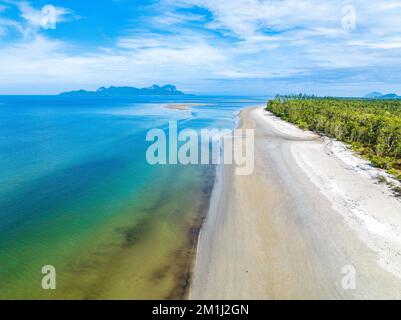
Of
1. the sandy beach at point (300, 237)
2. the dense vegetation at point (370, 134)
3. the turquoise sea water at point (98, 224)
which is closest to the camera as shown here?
the sandy beach at point (300, 237)

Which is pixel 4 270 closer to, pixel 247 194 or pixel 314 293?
pixel 314 293

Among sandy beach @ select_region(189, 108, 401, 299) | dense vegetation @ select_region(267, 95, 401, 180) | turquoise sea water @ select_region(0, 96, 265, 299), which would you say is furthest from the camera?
dense vegetation @ select_region(267, 95, 401, 180)

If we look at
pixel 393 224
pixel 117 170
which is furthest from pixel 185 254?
pixel 117 170

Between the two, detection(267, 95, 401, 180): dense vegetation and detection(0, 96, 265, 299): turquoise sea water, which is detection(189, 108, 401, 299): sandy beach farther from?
detection(267, 95, 401, 180): dense vegetation

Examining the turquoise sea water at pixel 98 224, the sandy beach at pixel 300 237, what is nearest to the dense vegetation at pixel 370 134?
the sandy beach at pixel 300 237

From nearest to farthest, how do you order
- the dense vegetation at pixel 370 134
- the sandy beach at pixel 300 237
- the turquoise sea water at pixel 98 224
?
1. the sandy beach at pixel 300 237
2. the turquoise sea water at pixel 98 224
3. the dense vegetation at pixel 370 134

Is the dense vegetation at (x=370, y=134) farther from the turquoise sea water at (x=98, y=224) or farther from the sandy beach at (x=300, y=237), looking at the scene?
the turquoise sea water at (x=98, y=224)

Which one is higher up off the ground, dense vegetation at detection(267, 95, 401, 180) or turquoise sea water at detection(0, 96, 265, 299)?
dense vegetation at detection(267, 95, 401, 180)

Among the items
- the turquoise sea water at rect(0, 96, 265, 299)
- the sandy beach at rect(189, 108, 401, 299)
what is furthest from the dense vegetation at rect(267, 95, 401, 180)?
the turquoise sea water at rect(0, 96, 265, 299)

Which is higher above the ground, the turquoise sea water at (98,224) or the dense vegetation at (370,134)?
the dense vegetation at (370,134)

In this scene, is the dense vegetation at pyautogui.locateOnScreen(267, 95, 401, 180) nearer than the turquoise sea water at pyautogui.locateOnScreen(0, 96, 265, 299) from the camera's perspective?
No
